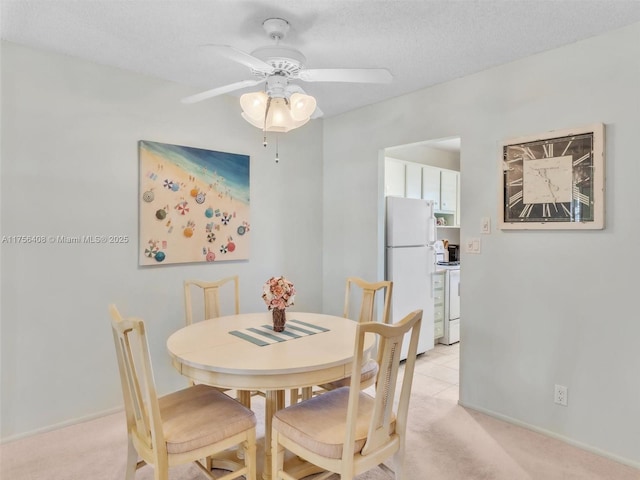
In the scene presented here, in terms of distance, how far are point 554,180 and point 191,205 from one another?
261 centimetres

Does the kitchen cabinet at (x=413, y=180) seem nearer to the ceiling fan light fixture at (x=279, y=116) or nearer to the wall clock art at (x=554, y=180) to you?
the wall clock art at (x=554, y=180)

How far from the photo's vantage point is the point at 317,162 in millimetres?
4102

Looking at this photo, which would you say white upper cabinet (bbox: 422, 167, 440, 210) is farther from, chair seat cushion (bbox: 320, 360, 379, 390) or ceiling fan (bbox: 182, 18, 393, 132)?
chair seat cushion (bbox: 320, 360, 379, 390)

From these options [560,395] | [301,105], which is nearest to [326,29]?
[301,105]

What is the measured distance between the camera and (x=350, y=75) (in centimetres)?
193

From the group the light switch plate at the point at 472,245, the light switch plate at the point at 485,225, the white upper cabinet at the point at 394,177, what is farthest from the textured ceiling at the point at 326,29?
the white upper cabinet at the point at 394,177

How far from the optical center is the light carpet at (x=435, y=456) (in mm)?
2072

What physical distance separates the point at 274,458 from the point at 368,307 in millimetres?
1226

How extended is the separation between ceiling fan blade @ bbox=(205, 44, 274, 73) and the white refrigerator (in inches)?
83.5

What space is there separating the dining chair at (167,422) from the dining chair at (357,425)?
0.18 m

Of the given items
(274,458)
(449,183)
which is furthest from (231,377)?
(449,183)

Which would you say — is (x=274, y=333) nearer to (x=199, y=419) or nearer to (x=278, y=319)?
(x=278, y=319)

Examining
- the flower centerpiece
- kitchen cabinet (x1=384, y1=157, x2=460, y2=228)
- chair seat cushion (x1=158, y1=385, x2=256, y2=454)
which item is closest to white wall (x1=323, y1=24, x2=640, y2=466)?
kitchen cabinet (x1=384, y1=157, x2=460, y2=228)

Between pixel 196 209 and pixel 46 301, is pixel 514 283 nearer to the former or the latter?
pixel 196 209
